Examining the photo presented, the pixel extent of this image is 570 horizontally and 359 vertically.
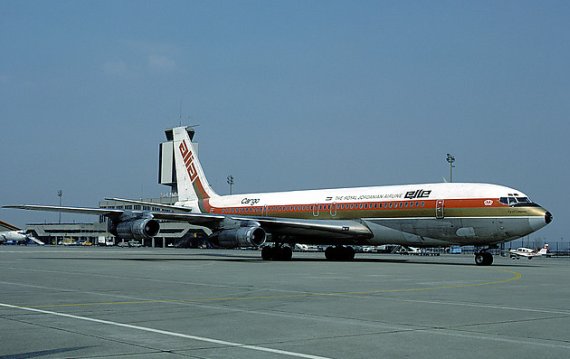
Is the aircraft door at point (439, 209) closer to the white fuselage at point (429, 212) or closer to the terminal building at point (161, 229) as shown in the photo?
the white fuselage at point (429, 212)

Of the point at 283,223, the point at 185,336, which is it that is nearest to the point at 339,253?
the point at 283,223

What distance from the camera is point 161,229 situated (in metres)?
150

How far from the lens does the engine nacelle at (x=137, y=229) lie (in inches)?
1569

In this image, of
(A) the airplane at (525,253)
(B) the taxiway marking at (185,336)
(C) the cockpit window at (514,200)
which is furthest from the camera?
(A) the airplane at (525,253)

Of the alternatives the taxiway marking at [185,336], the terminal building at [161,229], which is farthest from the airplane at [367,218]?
the terminal building at [161,229]

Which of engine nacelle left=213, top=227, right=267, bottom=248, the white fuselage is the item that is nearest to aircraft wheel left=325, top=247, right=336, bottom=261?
the white fuselage

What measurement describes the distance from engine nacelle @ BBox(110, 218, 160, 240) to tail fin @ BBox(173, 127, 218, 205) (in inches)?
524

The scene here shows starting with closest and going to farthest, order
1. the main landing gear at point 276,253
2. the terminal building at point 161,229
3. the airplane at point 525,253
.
Answer: the main landing gear at point 276,253
the airplane at point 525,253
the terminal building at point 161,229

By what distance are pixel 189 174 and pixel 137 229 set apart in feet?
51.1

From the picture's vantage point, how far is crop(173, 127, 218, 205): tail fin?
54.4m

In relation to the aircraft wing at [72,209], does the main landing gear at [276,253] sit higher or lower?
lower

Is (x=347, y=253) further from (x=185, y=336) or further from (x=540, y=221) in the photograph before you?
(x=185, y=336)

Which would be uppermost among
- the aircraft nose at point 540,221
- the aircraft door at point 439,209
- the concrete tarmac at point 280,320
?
the aircraft door at point 439,209

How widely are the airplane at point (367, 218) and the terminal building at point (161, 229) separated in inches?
3007
